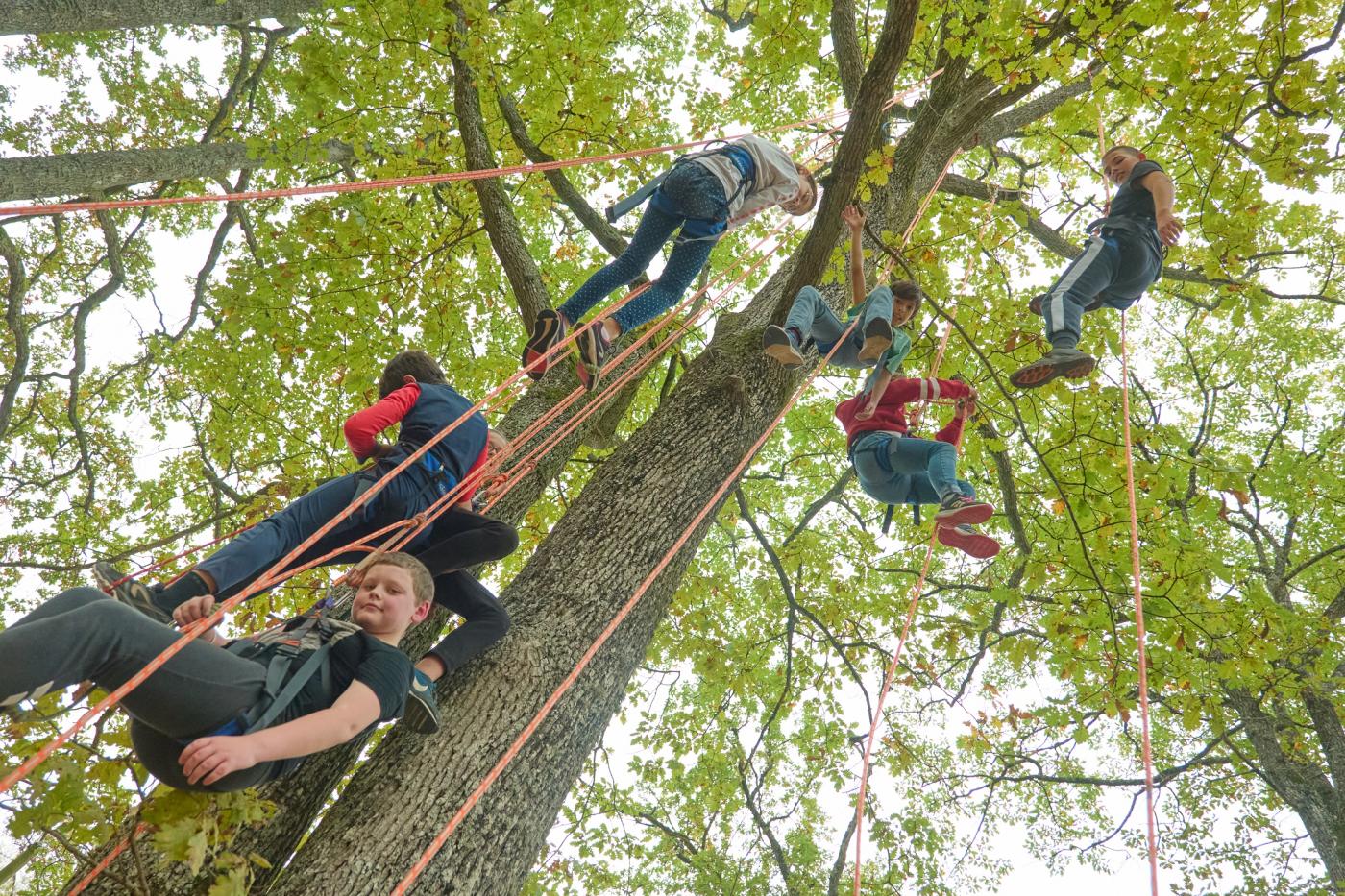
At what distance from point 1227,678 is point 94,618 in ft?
14.4

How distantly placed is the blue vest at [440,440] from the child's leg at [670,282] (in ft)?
2.91

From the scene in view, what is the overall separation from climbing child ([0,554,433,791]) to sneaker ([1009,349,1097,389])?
2746mm

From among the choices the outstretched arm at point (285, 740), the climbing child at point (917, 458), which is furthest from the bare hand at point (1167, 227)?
the outstretched arm at point (285, 740)

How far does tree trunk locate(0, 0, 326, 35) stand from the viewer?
3.70 m

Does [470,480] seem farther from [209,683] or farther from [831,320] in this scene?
[831,320]

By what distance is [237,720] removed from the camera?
1.65 metres

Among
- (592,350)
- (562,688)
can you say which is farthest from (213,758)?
(592,350)

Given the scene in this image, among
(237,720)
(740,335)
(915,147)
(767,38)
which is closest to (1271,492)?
(915,147)

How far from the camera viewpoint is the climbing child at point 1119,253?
10.9ft

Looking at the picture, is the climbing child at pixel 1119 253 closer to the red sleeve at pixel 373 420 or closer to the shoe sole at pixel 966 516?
the shoe sole at pixel 966 516

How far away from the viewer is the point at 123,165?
4.31 m

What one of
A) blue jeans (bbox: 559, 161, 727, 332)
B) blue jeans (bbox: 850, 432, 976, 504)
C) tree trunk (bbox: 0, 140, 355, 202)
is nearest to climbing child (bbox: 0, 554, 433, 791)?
blue jeans (bbox: 559, 161, 727, 332)

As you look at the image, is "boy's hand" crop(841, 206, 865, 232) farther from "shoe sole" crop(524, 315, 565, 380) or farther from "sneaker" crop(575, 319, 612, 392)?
"shoe sole" crop(524, 315, 565, 380)

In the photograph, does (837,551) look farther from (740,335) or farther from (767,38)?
(767,38)
